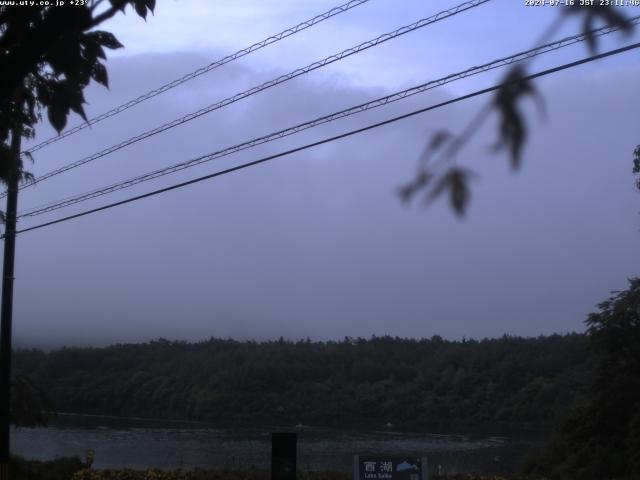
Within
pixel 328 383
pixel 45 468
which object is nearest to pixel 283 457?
pixel 45 468

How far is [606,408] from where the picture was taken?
22812 millimetres

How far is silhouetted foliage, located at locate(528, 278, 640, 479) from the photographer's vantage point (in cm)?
2208

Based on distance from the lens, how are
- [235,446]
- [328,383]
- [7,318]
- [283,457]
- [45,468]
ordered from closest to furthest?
[283,457], [7,318], [45,468], [235,446], [328,383]

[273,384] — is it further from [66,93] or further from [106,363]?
[66,93]

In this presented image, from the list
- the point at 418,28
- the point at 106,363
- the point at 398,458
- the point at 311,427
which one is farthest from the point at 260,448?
the point at 418,28

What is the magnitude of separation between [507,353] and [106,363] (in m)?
14.5

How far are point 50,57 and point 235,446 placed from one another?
63.7 feet

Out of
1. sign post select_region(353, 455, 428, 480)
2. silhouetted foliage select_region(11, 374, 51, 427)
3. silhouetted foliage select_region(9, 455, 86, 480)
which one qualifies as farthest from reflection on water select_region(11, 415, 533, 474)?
sign post select_region(353, 455, 428, 480)

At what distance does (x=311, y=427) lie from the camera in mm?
26844
